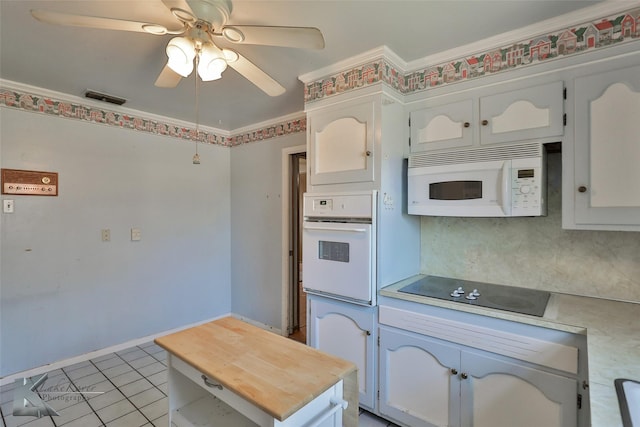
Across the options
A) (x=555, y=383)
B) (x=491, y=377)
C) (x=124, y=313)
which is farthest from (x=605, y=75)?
(x=124, y=313)

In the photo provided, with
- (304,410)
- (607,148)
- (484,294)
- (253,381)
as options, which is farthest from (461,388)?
(607,148)

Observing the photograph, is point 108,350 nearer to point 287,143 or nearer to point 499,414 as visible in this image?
point 287,143

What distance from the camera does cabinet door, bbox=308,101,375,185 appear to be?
2.01 meters

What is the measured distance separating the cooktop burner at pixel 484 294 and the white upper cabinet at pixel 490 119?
0.89 metres

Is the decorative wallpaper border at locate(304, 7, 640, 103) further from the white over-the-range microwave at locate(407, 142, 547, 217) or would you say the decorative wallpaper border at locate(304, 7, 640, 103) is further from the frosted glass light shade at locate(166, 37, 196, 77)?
the frosted glass light shade at locate(166, 37, 196, 77)

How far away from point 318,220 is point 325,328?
77 centimetres

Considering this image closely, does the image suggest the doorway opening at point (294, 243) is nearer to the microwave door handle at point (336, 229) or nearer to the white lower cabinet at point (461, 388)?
the microwave door handle at point (336, 229)

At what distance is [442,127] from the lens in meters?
2.02

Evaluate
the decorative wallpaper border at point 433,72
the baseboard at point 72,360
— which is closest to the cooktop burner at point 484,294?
the decorative wallpaper border at point 433,72

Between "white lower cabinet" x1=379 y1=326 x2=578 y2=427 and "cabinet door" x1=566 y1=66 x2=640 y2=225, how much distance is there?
2.72ft

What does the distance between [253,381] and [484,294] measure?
56.8 inches

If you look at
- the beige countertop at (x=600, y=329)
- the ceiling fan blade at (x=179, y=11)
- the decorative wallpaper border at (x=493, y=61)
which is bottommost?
the beige countertop at (x=600, y=329)

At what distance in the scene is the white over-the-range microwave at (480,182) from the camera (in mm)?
1676

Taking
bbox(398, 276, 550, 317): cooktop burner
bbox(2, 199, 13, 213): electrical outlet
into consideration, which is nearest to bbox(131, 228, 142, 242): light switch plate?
bbox(2, 199, 13, 213): electrical outlet
